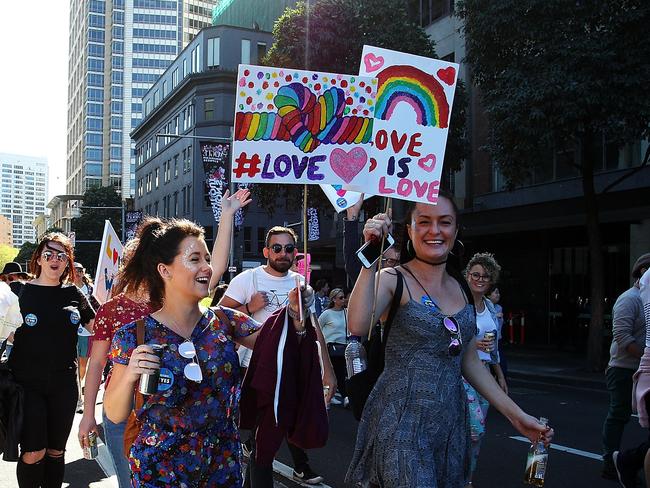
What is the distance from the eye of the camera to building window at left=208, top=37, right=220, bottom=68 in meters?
56.6

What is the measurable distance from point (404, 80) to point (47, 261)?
9.24ft

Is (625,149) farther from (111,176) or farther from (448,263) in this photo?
(111,176)

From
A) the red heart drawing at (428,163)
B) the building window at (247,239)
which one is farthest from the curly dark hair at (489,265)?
the building window at (247,239)

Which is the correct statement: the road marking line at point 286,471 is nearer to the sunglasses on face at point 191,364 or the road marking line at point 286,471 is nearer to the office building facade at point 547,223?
the sunglasses on face at point 191,364

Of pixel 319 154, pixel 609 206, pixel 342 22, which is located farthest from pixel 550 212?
pixel 319 154

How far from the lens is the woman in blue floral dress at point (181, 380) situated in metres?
2.75

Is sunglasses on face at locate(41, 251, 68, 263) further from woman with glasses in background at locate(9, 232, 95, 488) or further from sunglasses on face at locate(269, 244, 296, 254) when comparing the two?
sunglasses on face at locate(269, 244, 296, 254)

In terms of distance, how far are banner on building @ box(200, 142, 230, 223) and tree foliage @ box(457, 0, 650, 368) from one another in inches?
393

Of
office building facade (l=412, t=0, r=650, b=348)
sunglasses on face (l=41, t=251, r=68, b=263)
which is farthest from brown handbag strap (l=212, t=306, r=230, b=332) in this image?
office building facade (l=412, t=0, r=650, b=348)

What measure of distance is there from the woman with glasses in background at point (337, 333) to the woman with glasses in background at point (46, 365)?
5397 mm

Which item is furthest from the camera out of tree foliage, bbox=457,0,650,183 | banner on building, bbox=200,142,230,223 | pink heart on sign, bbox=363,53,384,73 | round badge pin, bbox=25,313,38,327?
banner on building, bbox=200,142,230,223

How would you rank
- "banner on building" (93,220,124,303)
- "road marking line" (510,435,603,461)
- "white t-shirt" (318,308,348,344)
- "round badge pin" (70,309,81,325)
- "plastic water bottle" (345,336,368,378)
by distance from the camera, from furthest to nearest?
1. "white t-shirt" (318,308,348,344)
2. "road marking line" (510,435,603,461)
3. "banner on building" (93,220,124,303)
4. "round badge pin" (70,309,81,325)
5. "plastic water bottle" (345,336,368,378)

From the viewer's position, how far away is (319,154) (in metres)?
3.89

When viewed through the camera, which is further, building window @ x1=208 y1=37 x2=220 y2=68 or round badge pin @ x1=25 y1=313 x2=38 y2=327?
building window @ x1=208 y1=37 x2=220 y2=68
